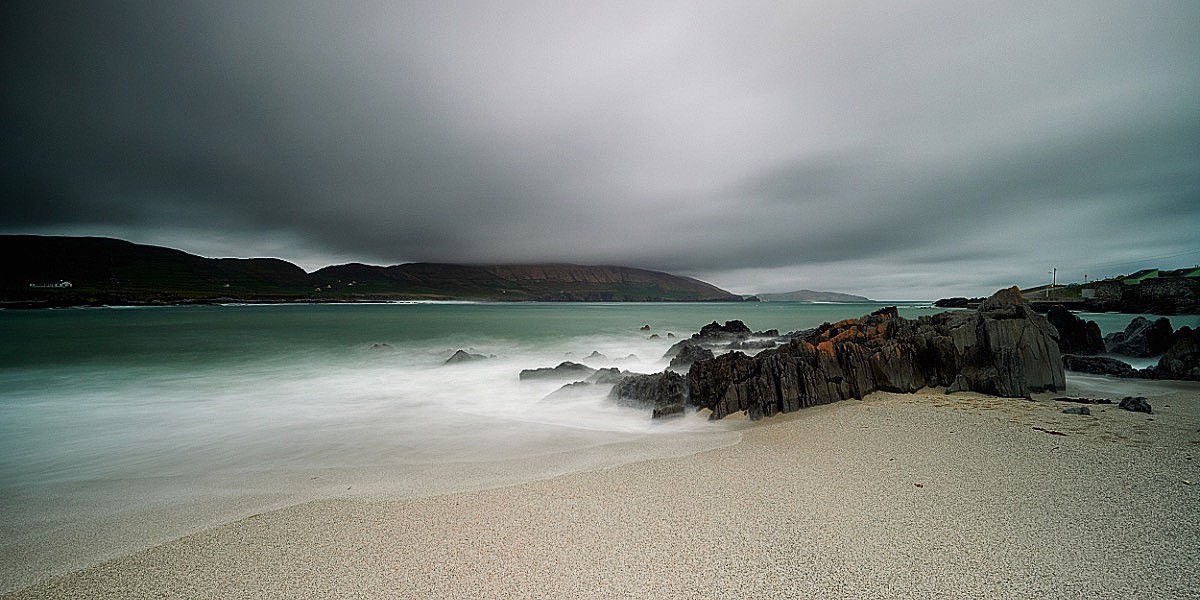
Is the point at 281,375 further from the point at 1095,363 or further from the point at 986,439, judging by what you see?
the point at 1095,363

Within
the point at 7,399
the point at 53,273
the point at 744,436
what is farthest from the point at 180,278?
the point at 744,436

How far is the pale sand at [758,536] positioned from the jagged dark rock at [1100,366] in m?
8.16

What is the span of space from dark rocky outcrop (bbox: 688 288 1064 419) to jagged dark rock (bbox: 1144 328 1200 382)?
369 centimetres

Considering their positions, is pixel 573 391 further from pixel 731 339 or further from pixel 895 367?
pixel 731 339

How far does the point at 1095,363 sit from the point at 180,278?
547ft

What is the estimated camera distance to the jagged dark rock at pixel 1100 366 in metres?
10.8

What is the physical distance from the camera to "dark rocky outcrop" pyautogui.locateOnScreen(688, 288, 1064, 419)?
26.8 ft

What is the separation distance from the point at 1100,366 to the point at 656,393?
11438 mm

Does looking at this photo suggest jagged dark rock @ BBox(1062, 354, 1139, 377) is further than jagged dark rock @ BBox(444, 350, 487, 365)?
No

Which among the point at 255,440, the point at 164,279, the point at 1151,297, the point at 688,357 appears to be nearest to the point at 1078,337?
the point at 688,357

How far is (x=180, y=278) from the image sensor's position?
397ft

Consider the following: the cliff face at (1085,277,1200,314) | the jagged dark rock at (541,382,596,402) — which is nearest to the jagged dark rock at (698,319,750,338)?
the jagged dark rock at (541,382,596,402)

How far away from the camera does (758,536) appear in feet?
11.4

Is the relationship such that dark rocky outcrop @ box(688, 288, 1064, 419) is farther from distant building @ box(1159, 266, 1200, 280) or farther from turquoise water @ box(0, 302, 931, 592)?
distant building @ box(1159, 266, 1200, 280)
